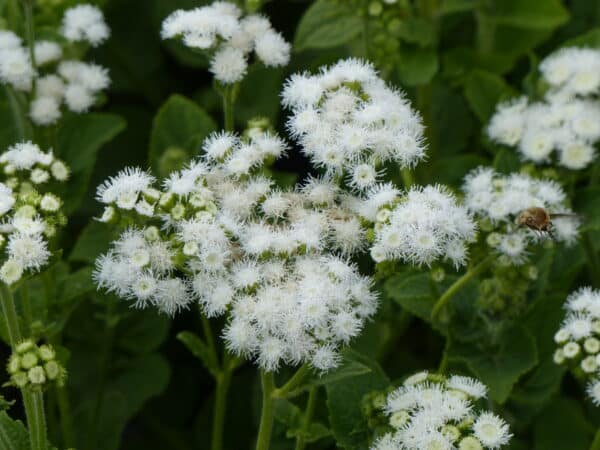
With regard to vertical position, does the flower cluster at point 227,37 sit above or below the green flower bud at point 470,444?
above

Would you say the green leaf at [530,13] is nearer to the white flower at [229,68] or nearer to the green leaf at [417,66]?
the green leaf at [417,66]

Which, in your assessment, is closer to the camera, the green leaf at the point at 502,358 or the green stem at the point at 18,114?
the green leaf at the point at 502,358

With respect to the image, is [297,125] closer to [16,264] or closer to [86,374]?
[16,264]

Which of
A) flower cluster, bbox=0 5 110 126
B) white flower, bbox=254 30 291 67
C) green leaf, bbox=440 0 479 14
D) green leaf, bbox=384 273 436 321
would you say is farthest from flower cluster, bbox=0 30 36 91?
green leaf, bbox=440 0 479 14

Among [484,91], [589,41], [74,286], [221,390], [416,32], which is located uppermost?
[416,32]

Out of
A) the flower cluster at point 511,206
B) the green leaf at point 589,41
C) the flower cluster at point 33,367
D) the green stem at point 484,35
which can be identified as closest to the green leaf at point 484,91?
the green leaf at point 589,41

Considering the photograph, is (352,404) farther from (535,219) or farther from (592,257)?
(592,257)

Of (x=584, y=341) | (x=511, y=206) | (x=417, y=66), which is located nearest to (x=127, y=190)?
(x=511, y=206)
